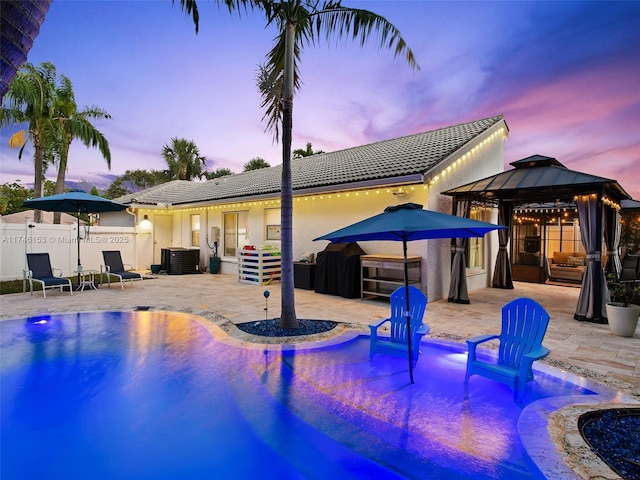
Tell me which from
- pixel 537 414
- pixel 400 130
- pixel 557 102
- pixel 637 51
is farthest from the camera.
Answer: pixel 400 130

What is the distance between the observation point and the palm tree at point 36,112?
13.1 metres

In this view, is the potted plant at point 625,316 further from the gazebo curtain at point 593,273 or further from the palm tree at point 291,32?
the palm tree at point 291,32

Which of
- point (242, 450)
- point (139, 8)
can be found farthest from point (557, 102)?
point (242, 450)

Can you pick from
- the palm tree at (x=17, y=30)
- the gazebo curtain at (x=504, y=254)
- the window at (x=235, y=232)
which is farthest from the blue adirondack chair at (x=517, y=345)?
the window at (x=235, y=232)

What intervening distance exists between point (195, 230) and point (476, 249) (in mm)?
13408

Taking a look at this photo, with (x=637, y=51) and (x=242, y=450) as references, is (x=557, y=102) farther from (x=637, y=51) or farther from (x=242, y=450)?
(x=242, y=450)

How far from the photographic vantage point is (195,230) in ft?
57.2

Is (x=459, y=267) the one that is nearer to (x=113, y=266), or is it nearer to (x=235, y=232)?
(x=235, y=232)

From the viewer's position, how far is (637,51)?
10.5 metres

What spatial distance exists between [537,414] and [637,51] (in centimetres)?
1301

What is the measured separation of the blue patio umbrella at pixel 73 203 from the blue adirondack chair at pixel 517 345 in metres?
11.8

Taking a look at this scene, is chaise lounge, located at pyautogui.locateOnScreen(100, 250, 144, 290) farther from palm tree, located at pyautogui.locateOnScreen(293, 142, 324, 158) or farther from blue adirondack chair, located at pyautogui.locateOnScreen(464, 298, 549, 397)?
palm tree, located at pyautogui.locateOnScreen(293, 142, 324, 158)

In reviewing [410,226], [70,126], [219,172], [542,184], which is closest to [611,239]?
[542,184]

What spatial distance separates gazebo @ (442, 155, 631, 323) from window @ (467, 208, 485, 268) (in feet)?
1.42
